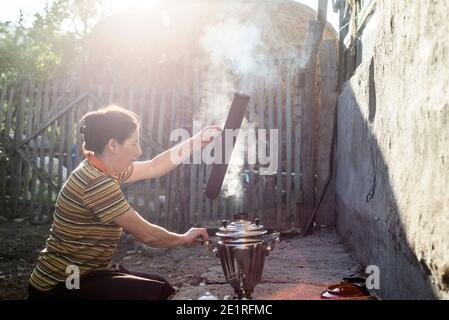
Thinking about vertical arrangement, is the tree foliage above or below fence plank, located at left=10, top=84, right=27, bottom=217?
above

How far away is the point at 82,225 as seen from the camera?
2.72 meters

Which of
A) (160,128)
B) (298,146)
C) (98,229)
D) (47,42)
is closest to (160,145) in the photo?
(160,128)

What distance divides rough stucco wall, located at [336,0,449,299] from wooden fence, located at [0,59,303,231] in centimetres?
201

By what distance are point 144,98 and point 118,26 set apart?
7941 mm

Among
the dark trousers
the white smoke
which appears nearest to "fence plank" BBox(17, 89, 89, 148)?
the white smoke

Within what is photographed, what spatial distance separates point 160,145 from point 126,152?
3986 mm

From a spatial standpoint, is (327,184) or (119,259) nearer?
(119,259)

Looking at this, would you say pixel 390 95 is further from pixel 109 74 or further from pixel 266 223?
pixel 109 74

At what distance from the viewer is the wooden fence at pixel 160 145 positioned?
6.64 meters

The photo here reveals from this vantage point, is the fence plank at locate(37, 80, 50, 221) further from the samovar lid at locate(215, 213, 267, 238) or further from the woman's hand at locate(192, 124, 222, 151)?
the samovar lid at locate(215, 213, 267, 238)

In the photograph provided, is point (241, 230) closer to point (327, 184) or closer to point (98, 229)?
point (98, 229)

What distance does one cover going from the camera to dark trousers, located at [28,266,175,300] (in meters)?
2.62
